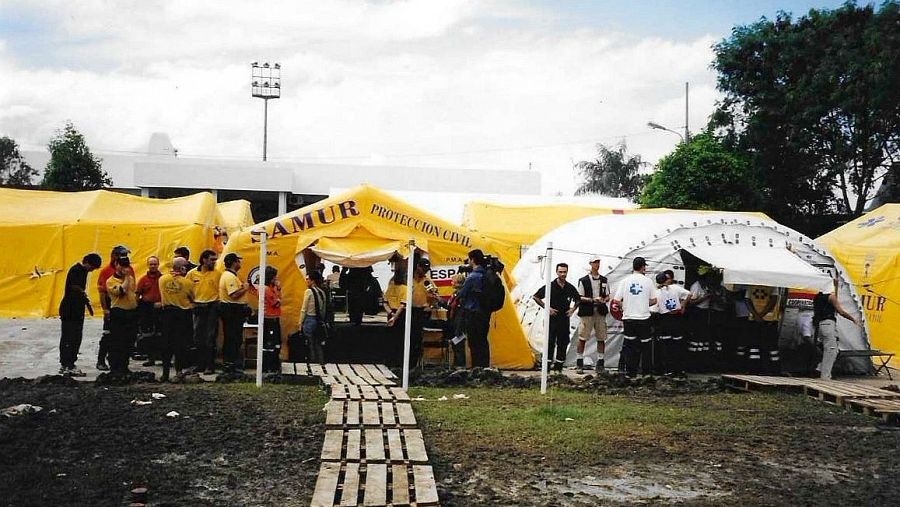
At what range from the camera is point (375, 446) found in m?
7.54

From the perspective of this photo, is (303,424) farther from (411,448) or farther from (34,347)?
(34,347)

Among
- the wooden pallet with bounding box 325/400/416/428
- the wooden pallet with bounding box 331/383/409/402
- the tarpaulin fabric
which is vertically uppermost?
the tarpaulin fabric

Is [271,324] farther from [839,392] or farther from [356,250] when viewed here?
[839,392]

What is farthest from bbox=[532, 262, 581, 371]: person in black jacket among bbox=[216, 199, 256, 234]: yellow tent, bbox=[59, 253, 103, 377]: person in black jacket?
bbox=[216, 199, 256, 234]: yellow tent

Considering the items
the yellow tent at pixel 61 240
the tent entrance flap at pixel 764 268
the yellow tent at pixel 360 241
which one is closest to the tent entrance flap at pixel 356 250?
the yellow tent at pixel 360 241

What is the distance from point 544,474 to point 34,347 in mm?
11336

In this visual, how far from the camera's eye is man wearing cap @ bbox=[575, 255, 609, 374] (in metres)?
14.2

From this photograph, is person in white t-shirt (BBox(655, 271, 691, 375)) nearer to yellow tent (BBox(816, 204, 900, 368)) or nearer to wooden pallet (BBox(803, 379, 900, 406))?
wooden pallet (BBox(803, 379, 900, 406))

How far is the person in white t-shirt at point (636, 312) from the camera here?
44.2ft

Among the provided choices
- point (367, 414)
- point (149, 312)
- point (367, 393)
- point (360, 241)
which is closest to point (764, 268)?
point (360, 241)

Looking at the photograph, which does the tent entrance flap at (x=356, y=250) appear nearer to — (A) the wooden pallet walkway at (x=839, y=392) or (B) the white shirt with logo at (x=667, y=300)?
(B) the white shirt with logo at (x=667, y=300)

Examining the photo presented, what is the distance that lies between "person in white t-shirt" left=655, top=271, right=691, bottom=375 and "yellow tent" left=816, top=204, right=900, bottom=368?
4.23 metres

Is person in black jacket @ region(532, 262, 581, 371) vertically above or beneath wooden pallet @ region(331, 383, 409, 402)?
above

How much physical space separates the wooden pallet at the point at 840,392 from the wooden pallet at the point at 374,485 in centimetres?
676
